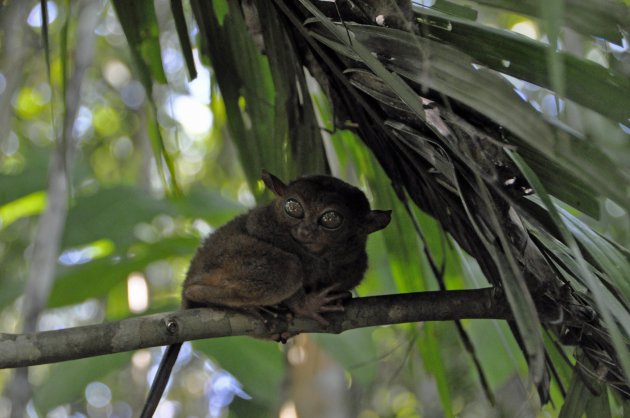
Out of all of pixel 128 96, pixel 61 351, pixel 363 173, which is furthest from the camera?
pixel 128 96

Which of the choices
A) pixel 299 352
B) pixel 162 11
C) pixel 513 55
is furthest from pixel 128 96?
pixel 513 55

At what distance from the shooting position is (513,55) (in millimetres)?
1721

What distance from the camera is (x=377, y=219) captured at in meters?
2.74

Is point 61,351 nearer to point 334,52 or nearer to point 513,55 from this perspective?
point 334,52

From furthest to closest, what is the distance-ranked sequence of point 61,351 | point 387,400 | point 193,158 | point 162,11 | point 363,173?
1. point 193,158
2. point 387,400
3. point 162,11
4. point 363,173
5. point 61,351

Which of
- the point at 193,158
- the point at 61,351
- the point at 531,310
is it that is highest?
the point at 531,310

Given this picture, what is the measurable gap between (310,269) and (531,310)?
1527 millimetres

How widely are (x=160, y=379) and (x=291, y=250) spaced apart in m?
0.69

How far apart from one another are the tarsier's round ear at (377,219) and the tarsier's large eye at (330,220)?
13cm

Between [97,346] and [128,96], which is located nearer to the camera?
[97,346]

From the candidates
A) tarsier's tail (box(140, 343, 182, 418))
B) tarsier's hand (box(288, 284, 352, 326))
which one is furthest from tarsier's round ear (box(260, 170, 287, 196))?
tarsier's tail (box(140, 343, 182, 418))

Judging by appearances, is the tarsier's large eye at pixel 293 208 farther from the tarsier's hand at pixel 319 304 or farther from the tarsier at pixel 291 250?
the tarsier's hand at pixel 319 304

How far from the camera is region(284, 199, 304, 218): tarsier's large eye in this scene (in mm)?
2861

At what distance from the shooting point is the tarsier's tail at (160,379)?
95.1 inches
